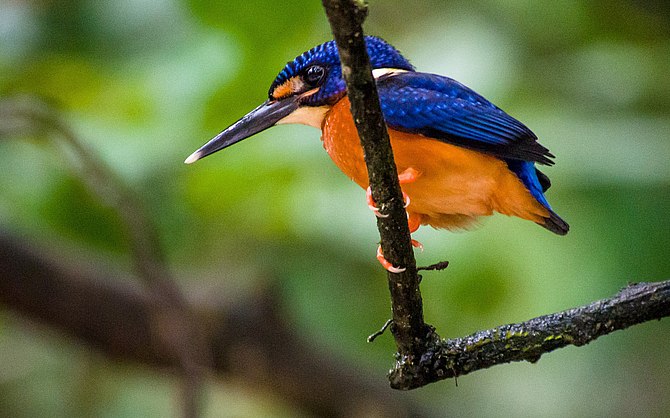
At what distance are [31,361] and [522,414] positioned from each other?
99.8 inches

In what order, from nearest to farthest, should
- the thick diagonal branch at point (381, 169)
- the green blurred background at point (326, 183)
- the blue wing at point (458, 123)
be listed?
1. the thick diagonal branch at point (381, 169)
2. the blue wing at point (458, 123)
3. the green blurred background at point (326, 183)

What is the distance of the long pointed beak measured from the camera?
147 centimetres

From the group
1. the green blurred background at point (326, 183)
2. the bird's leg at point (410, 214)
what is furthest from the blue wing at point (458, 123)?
the green blurred background at point (326, 183)

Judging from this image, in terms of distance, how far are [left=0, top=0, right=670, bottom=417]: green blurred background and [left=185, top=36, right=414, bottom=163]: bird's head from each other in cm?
114

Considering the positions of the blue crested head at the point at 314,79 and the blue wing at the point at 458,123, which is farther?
the blue crested head at the point at 314,79

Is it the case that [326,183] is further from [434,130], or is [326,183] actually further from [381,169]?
[381,169]

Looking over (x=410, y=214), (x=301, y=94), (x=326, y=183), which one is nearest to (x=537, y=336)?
(x=410, y=214)

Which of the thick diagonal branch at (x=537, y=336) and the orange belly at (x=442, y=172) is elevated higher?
the orange belly at (x=442, y=172)

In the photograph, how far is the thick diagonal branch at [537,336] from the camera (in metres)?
1.04

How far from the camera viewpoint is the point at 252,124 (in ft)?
4.85

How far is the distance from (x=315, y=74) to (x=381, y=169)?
1.91ft

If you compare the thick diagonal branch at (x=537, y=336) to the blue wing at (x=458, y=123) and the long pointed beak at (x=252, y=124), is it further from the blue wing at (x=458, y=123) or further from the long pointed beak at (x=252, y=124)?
the long pointed beak at (x=252, y=124)

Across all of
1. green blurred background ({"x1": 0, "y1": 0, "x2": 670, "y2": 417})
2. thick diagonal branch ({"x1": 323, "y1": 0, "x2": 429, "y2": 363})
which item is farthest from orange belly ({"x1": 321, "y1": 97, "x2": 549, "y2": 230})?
green blurred background ({"x1": 0, "y1": 0, "x2": 670, "y2": 417})

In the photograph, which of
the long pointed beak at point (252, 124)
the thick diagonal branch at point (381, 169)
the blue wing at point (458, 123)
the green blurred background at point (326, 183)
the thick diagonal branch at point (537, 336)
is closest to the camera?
the thick diagonal branch at point (381, 169)
